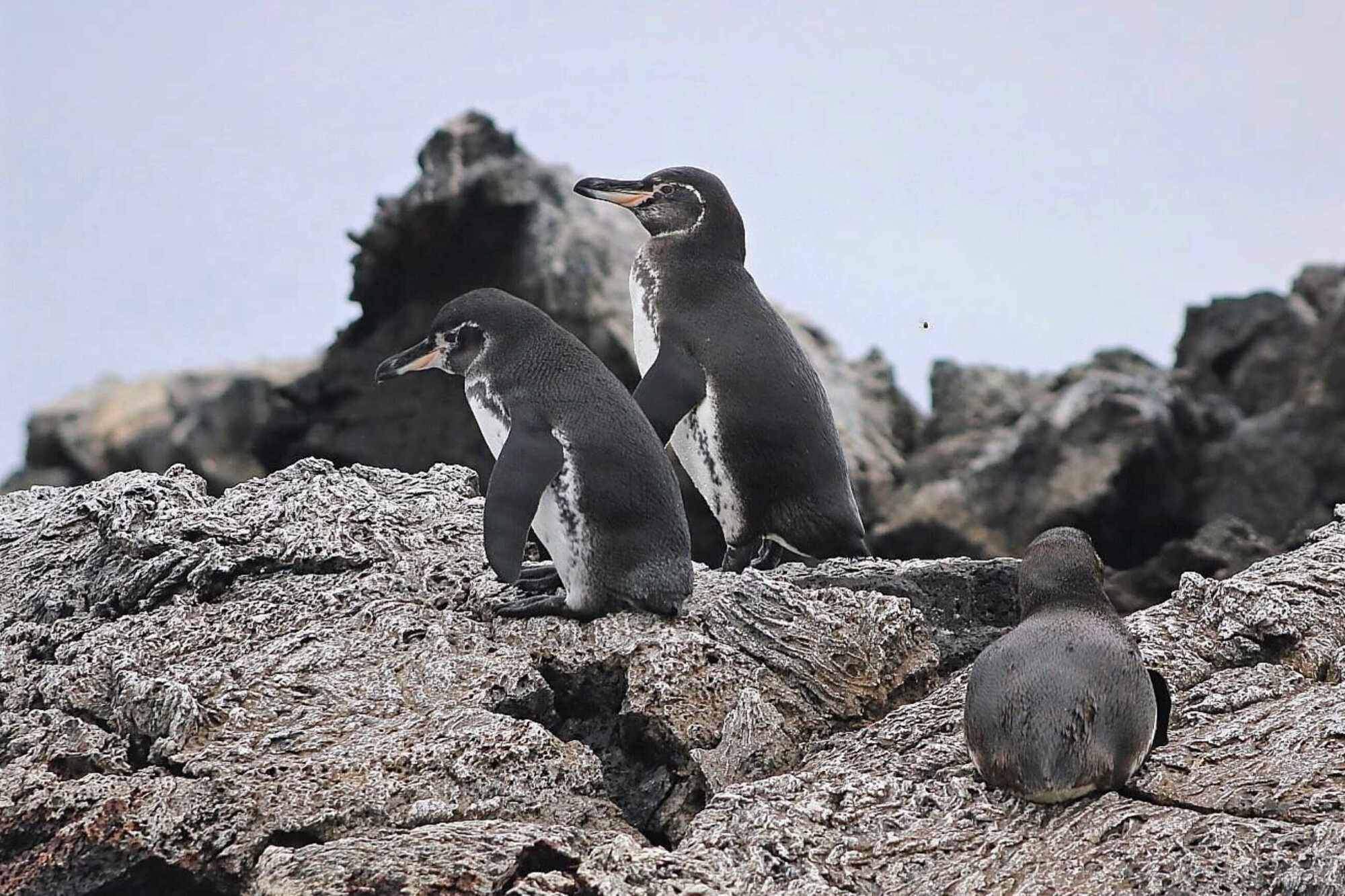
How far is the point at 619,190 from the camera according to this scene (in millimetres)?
8227

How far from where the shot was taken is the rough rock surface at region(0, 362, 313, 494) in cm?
1908

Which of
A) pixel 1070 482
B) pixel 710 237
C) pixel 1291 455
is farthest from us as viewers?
pixel 1291 455

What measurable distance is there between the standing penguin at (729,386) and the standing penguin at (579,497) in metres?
0.82

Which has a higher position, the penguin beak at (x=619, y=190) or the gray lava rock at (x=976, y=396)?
the penguin beak at (x=619, y=190)

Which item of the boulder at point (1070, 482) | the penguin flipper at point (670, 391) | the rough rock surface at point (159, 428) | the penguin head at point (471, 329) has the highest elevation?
the penguin head at point (471, 329)

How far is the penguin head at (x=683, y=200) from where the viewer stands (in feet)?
26.9

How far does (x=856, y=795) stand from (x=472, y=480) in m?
3.10

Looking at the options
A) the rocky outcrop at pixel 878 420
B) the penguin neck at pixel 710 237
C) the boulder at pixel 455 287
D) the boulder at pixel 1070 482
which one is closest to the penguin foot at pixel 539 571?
the penguin neck at pixel 710 237

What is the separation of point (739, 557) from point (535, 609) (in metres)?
1.59

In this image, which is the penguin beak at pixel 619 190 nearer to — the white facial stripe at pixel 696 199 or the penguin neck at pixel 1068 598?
the white facial stripe at pixel 696 199

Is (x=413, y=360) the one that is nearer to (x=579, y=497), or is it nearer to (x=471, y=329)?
(x=471, y=329)

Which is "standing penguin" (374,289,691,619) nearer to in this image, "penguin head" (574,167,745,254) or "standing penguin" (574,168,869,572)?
"standing penguin" (574,168,869,572)

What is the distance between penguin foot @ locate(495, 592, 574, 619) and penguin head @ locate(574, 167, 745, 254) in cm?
211

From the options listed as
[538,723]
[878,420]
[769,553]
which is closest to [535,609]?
[538,723]
